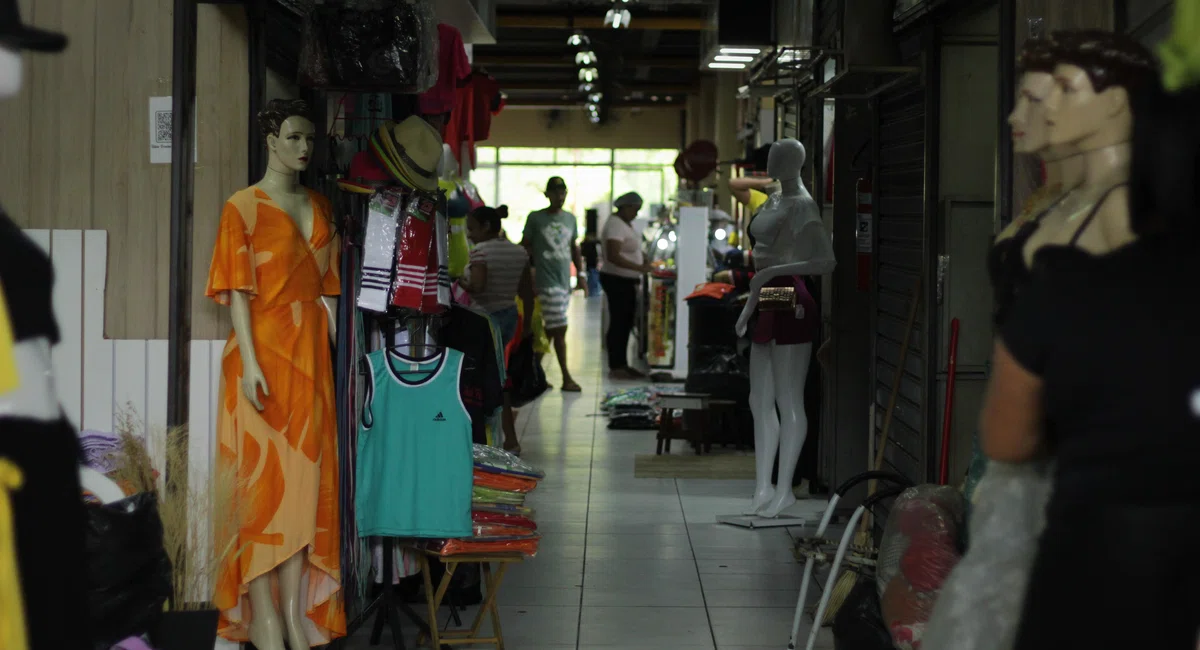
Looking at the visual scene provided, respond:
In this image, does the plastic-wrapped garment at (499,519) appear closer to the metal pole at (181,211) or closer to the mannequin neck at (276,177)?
the metal pole at (181,211)

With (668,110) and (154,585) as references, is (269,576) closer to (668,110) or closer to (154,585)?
(154,585)

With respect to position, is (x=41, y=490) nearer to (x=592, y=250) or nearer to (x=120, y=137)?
(x=120, y=137)

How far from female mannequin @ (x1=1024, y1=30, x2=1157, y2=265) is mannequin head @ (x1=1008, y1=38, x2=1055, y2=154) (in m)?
0.02

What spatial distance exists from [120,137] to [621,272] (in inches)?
323

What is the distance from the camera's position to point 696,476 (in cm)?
764

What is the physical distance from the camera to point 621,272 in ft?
39.2

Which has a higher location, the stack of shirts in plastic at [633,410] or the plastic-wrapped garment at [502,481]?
the plastic-wrapped garment at [502,481]

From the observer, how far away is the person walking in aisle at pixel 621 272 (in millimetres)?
11922

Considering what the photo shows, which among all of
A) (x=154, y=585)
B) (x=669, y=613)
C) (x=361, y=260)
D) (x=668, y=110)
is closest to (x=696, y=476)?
(x=669, y=613)

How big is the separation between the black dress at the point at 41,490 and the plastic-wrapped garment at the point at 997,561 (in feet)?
3.88

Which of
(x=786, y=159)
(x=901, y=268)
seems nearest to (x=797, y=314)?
(x=786, y=159)

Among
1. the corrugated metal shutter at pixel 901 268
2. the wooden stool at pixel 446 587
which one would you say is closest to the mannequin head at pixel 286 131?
the wooden stool at pixel 446 587

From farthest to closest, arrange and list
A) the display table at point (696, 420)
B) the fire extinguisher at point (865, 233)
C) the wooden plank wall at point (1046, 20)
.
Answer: the display table at point (696, 420) → the fire extinguisher at point (865, 233) → the wooden plank wall at point (1046, 20)

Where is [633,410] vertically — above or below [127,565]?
below
